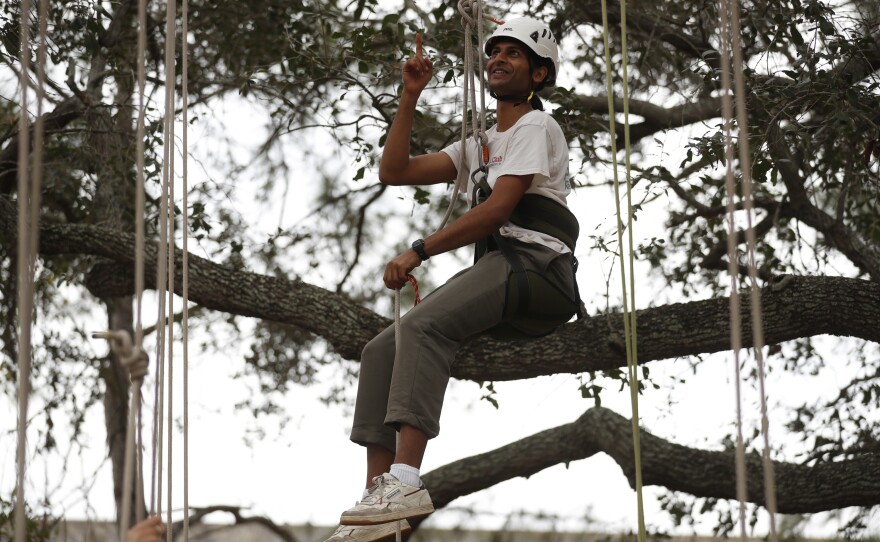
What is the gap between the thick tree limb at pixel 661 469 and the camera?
Answer: 19.0ft

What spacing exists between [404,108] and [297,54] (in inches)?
109

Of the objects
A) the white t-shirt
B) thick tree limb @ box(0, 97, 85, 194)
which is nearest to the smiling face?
the white t-shirt

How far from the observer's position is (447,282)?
324 cm

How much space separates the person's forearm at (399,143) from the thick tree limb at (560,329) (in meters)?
1.96

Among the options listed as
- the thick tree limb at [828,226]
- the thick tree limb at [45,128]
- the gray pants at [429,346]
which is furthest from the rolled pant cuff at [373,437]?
the thick tree limb at [45,128]

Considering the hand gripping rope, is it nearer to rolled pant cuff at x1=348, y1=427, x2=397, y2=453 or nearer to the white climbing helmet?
the white climbing helmet

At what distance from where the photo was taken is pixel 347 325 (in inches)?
219

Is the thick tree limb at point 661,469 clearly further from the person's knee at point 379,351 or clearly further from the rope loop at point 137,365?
the rope loop at point 137,365

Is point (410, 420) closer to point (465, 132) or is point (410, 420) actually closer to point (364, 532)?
point (364, 532)

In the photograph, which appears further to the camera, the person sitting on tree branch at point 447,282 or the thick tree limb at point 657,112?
the thick tree limb at point 657,112

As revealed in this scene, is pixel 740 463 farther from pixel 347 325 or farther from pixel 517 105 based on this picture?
pixel 347 325

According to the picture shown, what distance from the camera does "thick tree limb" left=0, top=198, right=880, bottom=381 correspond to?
204 inches

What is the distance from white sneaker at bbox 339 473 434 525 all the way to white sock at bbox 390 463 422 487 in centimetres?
1

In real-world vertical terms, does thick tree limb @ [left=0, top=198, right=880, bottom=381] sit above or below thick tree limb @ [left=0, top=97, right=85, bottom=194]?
below
